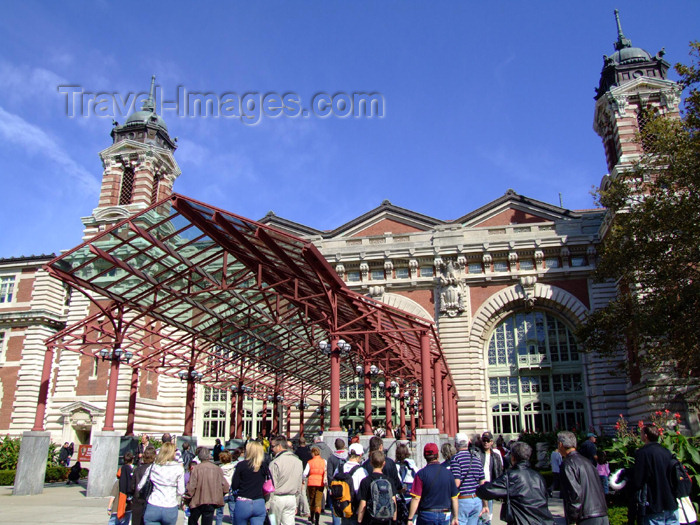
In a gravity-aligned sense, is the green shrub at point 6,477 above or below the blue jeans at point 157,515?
below

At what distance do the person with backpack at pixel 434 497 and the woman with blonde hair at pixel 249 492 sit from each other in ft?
8.38

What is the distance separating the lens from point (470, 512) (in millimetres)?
8312

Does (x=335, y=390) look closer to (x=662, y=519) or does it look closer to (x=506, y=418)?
(x=662, y=519)

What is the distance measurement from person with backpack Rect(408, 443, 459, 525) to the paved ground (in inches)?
249

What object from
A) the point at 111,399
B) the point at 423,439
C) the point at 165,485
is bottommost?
the point at 165,485

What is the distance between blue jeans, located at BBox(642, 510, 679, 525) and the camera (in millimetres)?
7688

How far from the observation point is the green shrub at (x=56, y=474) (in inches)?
940

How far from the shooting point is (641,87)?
3553 centimetres

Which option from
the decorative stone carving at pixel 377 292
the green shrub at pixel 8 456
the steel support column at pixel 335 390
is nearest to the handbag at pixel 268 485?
the steel support column at pixel 335 390

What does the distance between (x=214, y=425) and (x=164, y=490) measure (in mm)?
34253

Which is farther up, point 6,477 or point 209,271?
point 209,271

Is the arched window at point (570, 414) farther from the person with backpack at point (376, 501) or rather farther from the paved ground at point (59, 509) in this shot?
the person with backpack at point (376, 501)

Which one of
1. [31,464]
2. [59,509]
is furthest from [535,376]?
[59,509]

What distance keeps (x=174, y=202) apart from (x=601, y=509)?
43.4 ft
